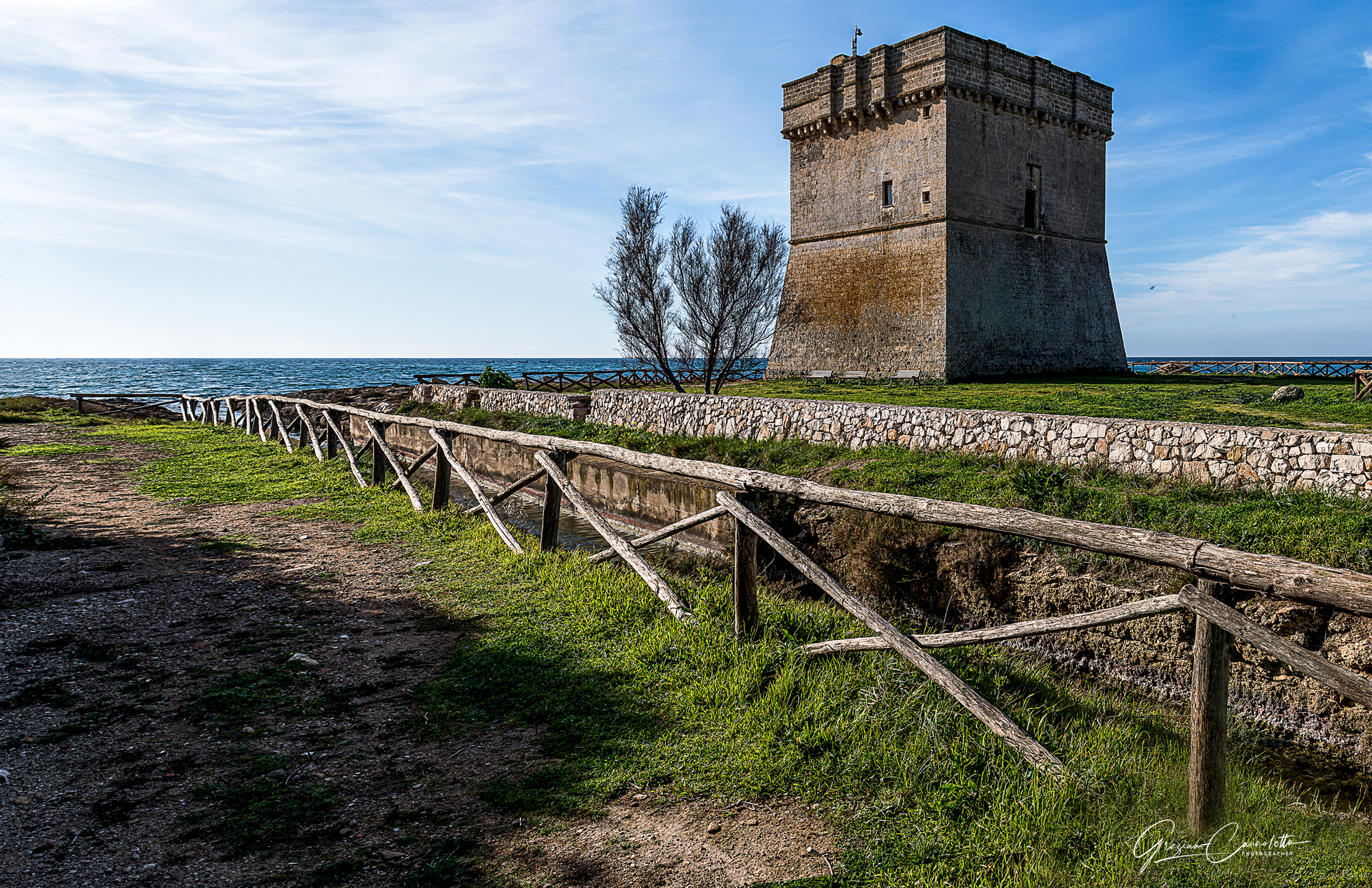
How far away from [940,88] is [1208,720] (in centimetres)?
2326

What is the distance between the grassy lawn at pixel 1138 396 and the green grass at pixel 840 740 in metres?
7.33

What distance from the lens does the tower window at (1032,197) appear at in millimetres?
24953

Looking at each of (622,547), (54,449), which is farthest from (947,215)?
(54,449)

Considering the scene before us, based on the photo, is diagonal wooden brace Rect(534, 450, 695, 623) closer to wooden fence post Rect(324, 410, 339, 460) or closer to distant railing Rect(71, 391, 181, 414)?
wooden fence post Rect(324, 410, 339, 460)

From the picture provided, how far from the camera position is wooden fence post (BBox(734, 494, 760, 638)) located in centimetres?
474

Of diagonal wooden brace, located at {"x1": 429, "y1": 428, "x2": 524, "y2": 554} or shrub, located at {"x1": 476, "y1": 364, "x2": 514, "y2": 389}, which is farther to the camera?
shrub, located at {"x1": 476, "y1": 364, "x2": 514, "y2": 389}

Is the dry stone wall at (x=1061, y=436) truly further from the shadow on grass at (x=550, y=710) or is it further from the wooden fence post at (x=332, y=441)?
the shadow on grass at (x=550, y=710)

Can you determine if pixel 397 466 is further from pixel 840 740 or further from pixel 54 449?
pixel 54 449

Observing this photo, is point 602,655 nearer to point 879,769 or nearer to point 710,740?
point 710,740

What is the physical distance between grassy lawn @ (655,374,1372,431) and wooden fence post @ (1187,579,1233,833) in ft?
26.7

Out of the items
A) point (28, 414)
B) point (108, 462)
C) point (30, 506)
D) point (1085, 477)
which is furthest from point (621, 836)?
point (28, 414)

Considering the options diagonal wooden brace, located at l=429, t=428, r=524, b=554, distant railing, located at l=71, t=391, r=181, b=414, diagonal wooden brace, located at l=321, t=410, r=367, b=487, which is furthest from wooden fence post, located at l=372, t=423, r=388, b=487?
distant railing, located at l=71, t=391, r=181, b=414

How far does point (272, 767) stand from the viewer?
354 cm

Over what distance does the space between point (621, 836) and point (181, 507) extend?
9.70 meters
